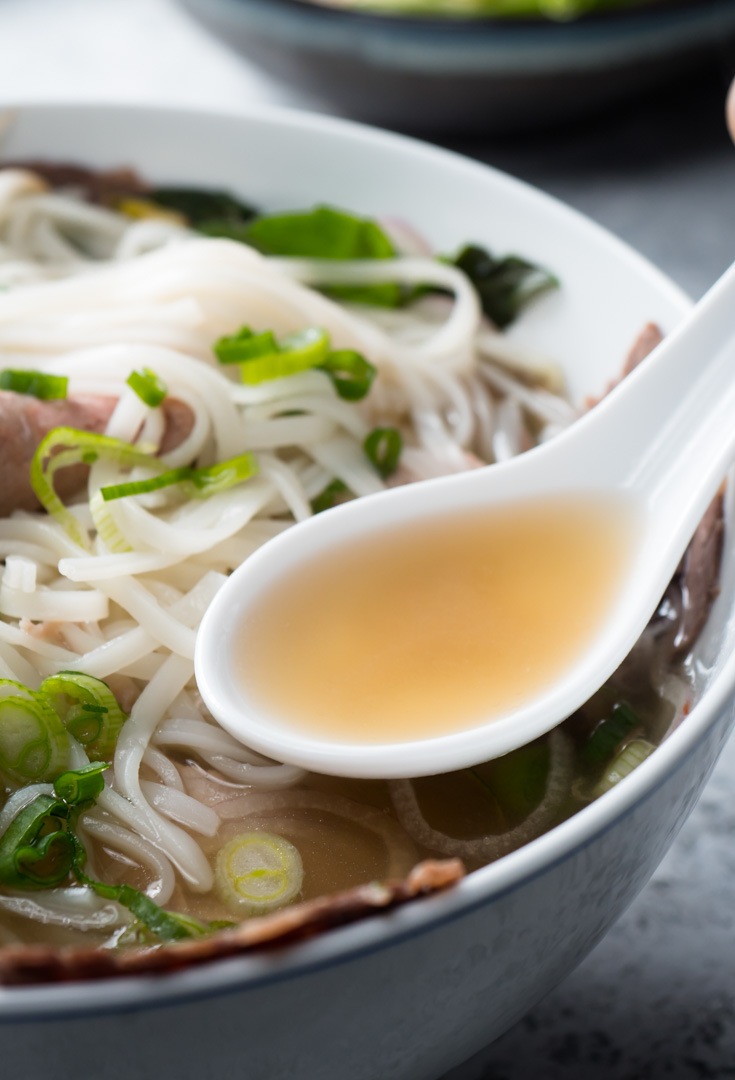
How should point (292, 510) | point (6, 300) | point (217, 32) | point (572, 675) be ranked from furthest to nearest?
point (217, 32), point (6, 300), point (292, 510), point (572, 675)

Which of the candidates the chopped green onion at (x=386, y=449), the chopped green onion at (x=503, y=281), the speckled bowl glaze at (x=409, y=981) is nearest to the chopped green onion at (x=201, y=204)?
the chopped green onion at (x=503, y=281)

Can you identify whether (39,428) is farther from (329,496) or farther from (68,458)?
(329,496)

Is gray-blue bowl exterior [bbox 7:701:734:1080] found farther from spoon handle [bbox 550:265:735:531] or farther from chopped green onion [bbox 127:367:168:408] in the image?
chopped green onion [bbox 127:367:168:408]

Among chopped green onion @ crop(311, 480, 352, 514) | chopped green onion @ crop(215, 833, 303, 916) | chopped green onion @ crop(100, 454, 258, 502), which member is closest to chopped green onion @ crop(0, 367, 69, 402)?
chopped green onion @ crop(100, 454, 258, 502)

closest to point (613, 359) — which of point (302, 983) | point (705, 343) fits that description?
point (705, 343)

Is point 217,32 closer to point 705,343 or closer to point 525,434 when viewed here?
point 525,434

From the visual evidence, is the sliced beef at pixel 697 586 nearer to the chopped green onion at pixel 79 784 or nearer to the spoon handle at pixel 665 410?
the spoon handle at pixel 665 410
